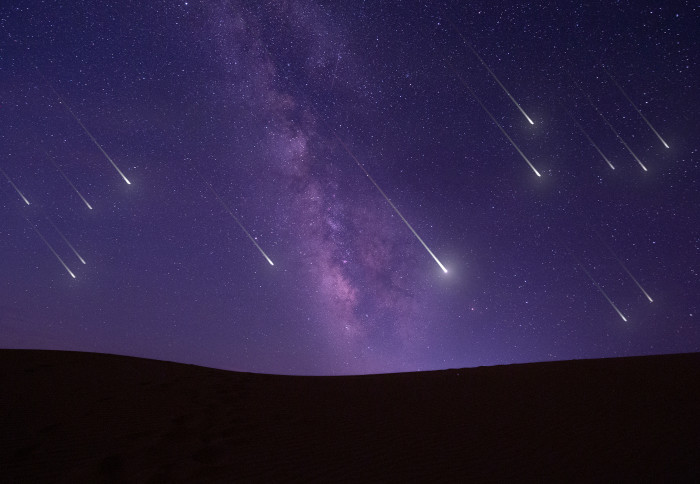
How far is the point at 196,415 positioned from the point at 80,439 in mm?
1532

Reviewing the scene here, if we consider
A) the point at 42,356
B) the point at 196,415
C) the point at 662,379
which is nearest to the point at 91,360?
the point at 42,356

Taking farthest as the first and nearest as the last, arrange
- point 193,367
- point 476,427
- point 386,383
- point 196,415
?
1. point 193,367
2. point 386,383
3. point 196,415
4. point 476,427

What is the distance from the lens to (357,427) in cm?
521

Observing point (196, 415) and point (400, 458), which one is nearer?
point (400, 458)

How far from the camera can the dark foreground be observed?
3875 mm

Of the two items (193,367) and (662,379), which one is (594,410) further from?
(193,367)

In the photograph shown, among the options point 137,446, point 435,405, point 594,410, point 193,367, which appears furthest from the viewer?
point 193,367

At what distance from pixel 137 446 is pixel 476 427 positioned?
457 cm

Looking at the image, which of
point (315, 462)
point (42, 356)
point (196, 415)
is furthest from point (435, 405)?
point (42, 356)

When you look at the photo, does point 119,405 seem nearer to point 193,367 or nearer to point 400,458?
point 193,367

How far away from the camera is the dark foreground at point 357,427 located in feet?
12.7

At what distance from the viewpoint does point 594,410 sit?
5406mm

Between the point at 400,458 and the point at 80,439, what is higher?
the point at 400,458

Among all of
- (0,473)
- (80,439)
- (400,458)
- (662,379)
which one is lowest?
(0,473)
